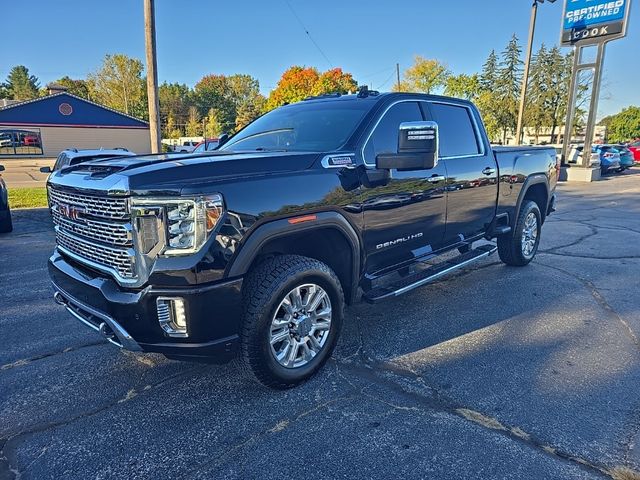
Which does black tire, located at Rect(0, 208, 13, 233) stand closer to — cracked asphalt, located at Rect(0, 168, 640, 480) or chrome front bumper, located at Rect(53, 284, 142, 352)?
cracked asphalt, located at Rect(0, 168, 640, 480)

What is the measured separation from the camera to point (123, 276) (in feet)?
→ 8.91

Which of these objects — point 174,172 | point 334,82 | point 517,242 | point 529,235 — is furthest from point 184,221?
point 334,82

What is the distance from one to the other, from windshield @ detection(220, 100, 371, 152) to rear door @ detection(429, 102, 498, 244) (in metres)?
1.13

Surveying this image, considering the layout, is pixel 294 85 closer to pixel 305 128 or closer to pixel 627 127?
pixel 627 127

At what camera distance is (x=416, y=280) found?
4113 mm

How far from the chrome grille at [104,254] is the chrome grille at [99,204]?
21cm

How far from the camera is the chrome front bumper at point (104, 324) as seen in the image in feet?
8.80

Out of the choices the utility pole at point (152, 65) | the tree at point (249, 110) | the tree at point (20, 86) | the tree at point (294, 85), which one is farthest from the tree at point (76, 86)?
the utility pole at point (152, 65)

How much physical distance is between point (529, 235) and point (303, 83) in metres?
65.7

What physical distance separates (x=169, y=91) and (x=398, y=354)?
10156 centimetres

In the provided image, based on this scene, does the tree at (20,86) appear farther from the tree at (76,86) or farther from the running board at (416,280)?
the running board at (416,280)

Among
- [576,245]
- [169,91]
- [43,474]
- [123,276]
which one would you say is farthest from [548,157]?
[169,91]

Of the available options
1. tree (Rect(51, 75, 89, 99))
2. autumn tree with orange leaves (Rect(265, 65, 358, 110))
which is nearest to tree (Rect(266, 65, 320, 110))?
autumn tree with orange leaves (Rect(265, 65, 358, 110))

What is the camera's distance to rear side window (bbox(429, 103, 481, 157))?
15.2 ft
